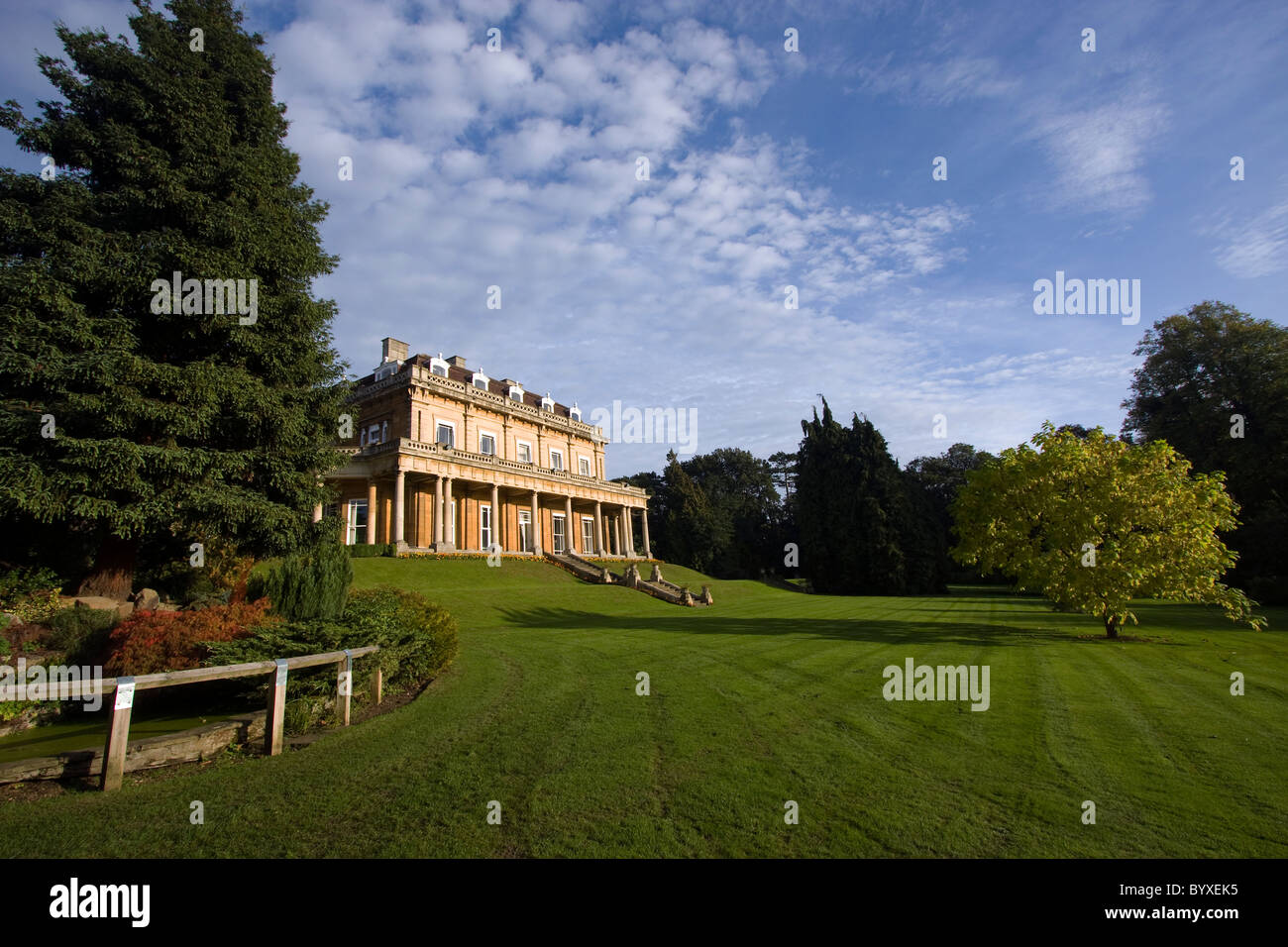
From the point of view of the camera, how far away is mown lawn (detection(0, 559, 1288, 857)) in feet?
15.9

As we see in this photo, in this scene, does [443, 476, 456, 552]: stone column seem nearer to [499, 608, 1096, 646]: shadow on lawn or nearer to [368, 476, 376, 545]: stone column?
[368, 476, 376, 545]: stone column

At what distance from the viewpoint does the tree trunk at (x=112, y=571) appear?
585 inches

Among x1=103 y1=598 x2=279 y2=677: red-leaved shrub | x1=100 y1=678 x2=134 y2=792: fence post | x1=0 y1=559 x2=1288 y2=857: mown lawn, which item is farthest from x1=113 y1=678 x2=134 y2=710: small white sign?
x1=103 y1=598 x2=279 y2=677: red-leaved shrub

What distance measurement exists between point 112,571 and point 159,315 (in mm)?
6618

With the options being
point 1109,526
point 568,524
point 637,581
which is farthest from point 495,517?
point 1109,526

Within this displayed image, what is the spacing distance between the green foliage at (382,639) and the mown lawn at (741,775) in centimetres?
71

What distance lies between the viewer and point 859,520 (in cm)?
4847

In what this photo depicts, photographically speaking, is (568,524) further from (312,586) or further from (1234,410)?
(1234,410)

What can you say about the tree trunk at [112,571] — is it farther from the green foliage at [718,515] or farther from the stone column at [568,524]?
the green foliage at [718,515]

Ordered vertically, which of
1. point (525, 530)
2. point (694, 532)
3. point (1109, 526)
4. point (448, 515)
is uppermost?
point (448, 515)

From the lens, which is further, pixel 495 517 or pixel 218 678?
pixel 495 517

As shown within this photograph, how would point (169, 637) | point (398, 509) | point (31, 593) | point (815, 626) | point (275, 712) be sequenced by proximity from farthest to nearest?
1. point (398, 509)
2. point (815, 626)
3. point (31, 593)
4. point (169, 637)
5. point (275, 712)

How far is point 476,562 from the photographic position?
3191cm
